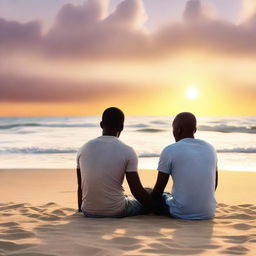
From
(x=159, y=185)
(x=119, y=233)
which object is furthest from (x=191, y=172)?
(x=119, y=233)

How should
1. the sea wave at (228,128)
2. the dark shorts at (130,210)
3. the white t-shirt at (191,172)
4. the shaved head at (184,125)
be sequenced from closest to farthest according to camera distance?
1. the white t-shirt at (191,172)
2. the shaved head at (184,125)
3. the dark shorts at (130,210)
4. the sea wave at (228,128)

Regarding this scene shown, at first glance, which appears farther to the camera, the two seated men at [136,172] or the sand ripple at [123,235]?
the two seated men at [136,172]

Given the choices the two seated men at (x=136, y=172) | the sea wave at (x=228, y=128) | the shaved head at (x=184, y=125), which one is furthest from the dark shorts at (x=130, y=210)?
the sea wave at (x=228, y=128)

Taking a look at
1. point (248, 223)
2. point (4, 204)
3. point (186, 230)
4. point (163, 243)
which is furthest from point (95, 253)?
point (4, 204)

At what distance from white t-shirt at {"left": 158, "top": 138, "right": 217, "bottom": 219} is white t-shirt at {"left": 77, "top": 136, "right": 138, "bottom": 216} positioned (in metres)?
0.40

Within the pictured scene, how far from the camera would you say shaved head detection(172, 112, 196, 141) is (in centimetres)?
511

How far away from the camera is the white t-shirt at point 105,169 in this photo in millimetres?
4945

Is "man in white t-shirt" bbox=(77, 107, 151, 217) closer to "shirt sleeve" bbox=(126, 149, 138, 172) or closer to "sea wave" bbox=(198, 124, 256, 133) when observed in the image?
"shirt sleeve" bbox=(126, 149, 138, 172)

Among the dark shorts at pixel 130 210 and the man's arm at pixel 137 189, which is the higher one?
the man's arm at pixel 137 189

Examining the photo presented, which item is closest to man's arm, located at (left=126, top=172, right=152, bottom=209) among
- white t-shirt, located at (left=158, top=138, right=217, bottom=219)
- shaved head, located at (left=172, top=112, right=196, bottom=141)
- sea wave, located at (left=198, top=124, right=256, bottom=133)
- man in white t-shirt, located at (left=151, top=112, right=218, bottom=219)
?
man in white t-shirt, located at (left=151, top=112, right=218, bottom=219)

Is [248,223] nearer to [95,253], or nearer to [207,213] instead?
[207,213]

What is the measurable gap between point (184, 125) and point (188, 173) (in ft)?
1.82

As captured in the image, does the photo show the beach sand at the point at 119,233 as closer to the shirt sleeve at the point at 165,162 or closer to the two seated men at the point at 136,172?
the two seated men at the point at 136,172

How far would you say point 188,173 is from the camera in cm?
491
